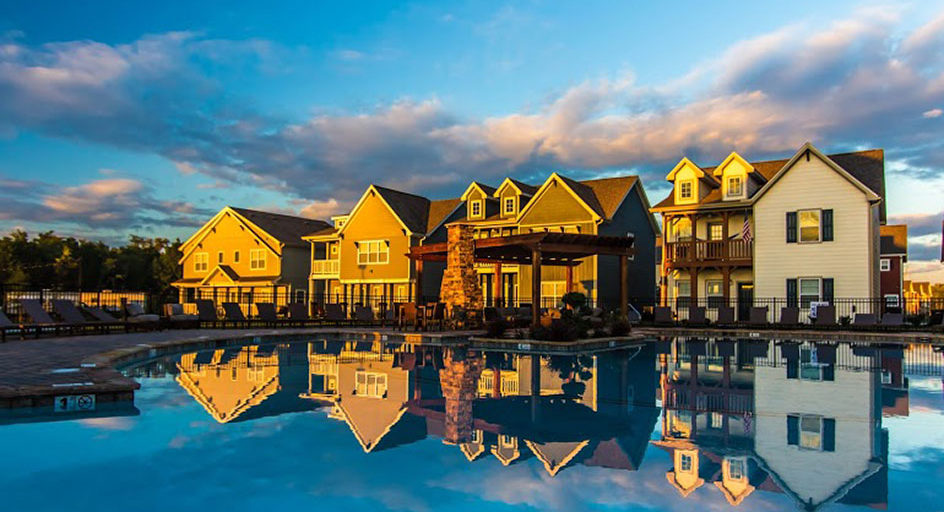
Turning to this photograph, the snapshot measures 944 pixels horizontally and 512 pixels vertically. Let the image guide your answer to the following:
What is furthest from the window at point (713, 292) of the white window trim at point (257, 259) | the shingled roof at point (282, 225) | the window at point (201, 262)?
the window at point (201, 262)

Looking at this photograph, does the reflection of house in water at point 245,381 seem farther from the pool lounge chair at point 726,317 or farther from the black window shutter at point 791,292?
the black window shutter at point 791,292

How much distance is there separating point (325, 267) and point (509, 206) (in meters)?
13.2

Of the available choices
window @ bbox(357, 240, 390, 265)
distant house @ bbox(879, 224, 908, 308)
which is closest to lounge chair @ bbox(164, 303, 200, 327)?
window @ bbox(357, 240, 390, 265)

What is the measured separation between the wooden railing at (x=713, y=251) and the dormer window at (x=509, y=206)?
975 cm

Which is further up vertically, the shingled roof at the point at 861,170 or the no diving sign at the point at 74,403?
the shingled roof at the point at 861,170

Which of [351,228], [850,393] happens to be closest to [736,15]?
[850,393]

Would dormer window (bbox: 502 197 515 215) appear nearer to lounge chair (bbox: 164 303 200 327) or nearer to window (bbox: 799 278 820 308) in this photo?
window (bbox: 799 278 820 308)

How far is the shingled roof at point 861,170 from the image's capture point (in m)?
29.2

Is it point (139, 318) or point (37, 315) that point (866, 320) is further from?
point (37, 315)

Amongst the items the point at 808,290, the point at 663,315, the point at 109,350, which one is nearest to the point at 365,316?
the point at 663,315

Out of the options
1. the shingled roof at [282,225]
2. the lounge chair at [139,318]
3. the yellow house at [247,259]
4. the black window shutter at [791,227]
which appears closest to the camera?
the lounge chair at [139,318]

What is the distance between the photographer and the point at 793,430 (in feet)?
22.4

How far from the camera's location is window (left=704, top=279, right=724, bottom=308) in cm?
3088

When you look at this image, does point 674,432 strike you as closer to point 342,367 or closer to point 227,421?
point 227,421
